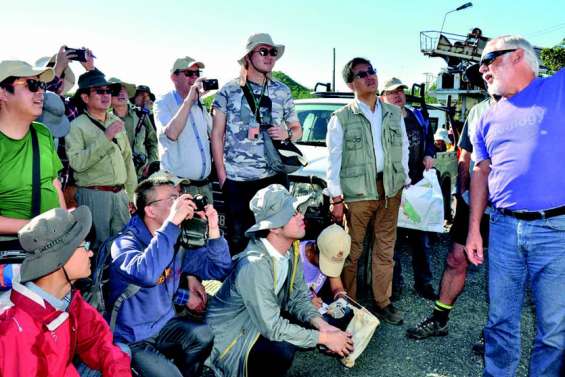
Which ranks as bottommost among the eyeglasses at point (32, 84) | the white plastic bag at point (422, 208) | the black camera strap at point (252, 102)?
the white plastic bag at point (422, 208)

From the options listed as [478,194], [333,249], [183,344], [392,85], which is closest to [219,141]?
[333,249]

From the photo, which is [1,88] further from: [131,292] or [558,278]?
[558,278]

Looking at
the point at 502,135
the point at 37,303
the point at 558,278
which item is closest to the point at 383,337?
the point at 558,278

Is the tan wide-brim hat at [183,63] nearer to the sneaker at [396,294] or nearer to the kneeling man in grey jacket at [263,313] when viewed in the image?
the kneeling man in grey jacket at [263,313]

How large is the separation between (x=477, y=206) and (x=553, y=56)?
2803 centimetres

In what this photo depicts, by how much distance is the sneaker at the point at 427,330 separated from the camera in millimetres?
3578

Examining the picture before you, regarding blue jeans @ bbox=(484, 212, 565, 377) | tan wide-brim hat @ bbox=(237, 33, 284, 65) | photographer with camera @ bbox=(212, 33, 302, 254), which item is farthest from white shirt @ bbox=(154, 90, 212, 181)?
blue jeans @ bbox=(484, 212, 565, 377)

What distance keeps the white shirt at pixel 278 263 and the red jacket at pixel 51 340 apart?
1.04 m

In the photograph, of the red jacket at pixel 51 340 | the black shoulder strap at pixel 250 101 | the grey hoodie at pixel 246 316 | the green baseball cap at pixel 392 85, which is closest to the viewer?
the red jacket at pixel 51 340

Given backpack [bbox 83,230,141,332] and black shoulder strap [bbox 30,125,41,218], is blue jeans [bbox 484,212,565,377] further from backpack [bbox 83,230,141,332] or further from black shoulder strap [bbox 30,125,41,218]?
black shoulder strap [bbox 30,125,41,218]

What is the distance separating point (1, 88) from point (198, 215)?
1339 mm

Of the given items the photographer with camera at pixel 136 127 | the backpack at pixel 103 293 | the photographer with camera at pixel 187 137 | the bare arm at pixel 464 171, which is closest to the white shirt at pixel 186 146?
the photographer with camera at pixel 187 137

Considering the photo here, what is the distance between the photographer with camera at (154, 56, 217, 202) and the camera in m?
3.59

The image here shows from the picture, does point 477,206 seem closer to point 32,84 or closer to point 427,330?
point 427,330
